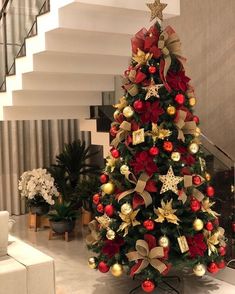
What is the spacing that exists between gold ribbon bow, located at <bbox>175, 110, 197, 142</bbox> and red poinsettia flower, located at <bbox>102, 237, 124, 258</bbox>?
988mm

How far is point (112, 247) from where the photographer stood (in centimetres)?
387

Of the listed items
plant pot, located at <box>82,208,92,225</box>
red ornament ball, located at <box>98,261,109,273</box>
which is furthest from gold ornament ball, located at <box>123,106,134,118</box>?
plant pot, located at <box>82,208,92,225</box>

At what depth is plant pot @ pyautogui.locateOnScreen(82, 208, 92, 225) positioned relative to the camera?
621cm

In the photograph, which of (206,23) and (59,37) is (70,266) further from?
(206,23)

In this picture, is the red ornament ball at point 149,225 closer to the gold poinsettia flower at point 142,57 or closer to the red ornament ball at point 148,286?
the red ornament ball at point 148,286

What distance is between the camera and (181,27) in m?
6.27

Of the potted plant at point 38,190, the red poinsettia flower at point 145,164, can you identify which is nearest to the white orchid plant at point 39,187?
the potted plant at point 38,190

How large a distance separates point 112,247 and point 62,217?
183 cm

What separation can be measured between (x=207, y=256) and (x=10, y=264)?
1.61 m

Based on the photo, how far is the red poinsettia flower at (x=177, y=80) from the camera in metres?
3.78

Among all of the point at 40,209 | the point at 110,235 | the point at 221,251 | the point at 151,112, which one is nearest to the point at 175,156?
the point at 151,112

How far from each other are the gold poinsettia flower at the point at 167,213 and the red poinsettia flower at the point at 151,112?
0.66 m

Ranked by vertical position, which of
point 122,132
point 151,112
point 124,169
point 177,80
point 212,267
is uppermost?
point 177,80

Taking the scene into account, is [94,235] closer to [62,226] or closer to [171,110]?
[171,110]
